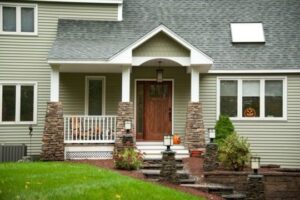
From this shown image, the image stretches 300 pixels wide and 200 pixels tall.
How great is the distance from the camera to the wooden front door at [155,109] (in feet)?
65.7

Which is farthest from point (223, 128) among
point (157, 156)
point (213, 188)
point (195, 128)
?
point (213, 188)

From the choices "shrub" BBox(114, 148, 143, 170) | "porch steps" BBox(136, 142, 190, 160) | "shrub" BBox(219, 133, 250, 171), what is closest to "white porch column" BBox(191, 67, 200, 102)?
"porch steps" BBox(136, 142, 190, 160)

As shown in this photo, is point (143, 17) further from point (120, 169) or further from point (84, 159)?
point (120, 169)

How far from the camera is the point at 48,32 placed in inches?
774

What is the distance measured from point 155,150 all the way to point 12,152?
5081mm

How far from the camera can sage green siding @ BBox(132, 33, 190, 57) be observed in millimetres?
17797

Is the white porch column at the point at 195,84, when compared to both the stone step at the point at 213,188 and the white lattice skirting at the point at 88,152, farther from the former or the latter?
the stone step at the point at 213,188

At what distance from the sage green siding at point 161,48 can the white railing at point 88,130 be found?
8.12 feet

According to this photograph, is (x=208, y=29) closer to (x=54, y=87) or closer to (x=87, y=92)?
(x=87, y=92)

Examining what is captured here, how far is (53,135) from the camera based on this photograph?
681 inches

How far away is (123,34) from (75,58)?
9.94 feet

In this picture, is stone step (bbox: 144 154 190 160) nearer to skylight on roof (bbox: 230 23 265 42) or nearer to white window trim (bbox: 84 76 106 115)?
white window trim (bbox: 84 76 106 115)

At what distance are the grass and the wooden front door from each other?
265 inches

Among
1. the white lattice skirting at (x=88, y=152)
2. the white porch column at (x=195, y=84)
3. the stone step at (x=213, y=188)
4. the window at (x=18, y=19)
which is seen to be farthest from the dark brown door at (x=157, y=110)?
the stone step at (x=213, y=188)
